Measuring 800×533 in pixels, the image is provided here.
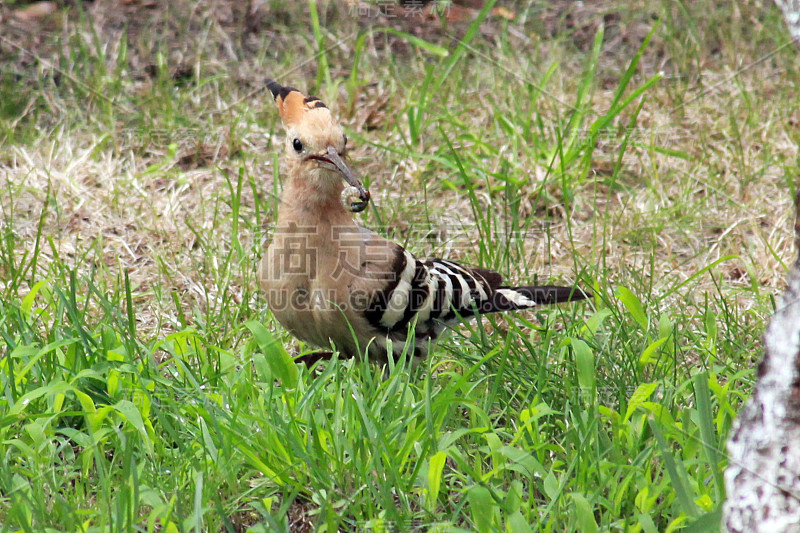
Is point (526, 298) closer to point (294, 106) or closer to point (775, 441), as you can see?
point (294, 106)

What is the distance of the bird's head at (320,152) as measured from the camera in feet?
8.80

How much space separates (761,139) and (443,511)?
2.84 meters

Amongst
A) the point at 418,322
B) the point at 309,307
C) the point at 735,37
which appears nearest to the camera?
the point at 309,307

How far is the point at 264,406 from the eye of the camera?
2.29m

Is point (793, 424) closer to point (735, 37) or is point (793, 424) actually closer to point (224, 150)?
point (224, 150)

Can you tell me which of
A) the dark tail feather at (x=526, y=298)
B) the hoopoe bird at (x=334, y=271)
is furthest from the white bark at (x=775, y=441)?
the dark tail feather at (x=526, y=298)

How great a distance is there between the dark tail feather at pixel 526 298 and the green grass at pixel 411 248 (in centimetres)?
8

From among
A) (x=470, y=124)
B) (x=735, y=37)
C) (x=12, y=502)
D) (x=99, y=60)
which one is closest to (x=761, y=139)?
(x=735, y=37)

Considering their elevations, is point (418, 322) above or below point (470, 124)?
below

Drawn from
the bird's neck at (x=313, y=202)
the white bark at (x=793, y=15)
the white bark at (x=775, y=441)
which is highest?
the white bark at (x=793, y=15)

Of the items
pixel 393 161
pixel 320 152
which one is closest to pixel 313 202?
pixel 320 152

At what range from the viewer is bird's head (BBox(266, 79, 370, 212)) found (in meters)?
2.68

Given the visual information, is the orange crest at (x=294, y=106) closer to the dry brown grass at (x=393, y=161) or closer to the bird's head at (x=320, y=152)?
the bird's head at (x=320, y=152)

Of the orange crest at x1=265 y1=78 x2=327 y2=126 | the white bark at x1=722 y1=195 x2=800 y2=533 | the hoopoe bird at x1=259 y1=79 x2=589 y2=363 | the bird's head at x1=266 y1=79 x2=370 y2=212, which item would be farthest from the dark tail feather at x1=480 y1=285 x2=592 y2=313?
the white bark at x1=722 y1=195 x2=800 y2=533
